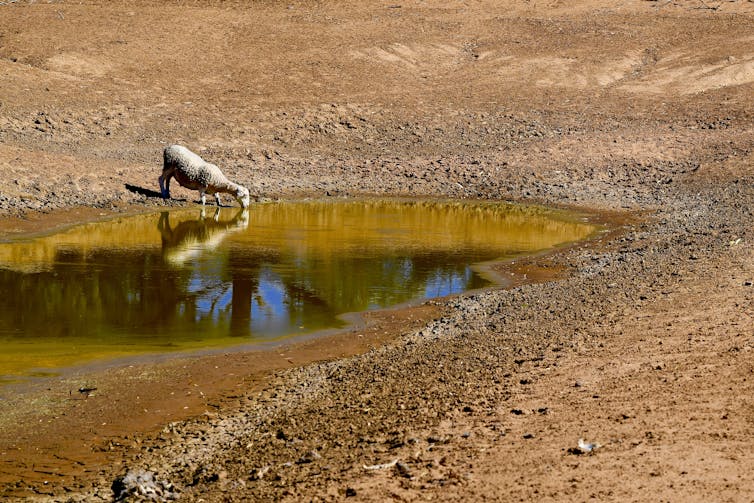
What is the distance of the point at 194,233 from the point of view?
21.4 meters

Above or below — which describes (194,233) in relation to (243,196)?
below

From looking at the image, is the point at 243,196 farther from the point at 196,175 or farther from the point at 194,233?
the point at 194,233

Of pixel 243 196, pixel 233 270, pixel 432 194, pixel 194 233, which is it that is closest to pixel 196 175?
pixel 243 196

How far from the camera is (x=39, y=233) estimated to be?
68.1 ft

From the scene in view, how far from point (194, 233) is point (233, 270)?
13.3ft

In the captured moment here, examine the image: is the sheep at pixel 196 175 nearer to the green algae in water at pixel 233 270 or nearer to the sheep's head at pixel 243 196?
the sheep's head at pixel 243 196

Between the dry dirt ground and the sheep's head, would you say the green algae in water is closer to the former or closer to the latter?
the sheep's head

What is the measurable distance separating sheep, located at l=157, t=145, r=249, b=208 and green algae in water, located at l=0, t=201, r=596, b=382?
0.51 m

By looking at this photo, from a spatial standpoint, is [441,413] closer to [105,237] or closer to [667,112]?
[105,237]

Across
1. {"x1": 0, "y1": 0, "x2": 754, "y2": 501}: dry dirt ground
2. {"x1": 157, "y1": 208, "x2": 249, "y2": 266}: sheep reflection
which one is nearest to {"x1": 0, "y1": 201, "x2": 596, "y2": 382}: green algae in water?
{"x1": 157, "y1": 208, "x2": 249, "y2": 266}: sheep reflection

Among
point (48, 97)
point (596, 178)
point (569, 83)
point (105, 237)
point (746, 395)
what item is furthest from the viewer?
point (569, 83)

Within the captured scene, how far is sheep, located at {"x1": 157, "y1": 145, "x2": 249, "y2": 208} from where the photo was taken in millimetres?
24141

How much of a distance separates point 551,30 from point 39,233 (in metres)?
25.6

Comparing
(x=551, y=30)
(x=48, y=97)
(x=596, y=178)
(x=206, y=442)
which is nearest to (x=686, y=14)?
(x=551, y=30)
